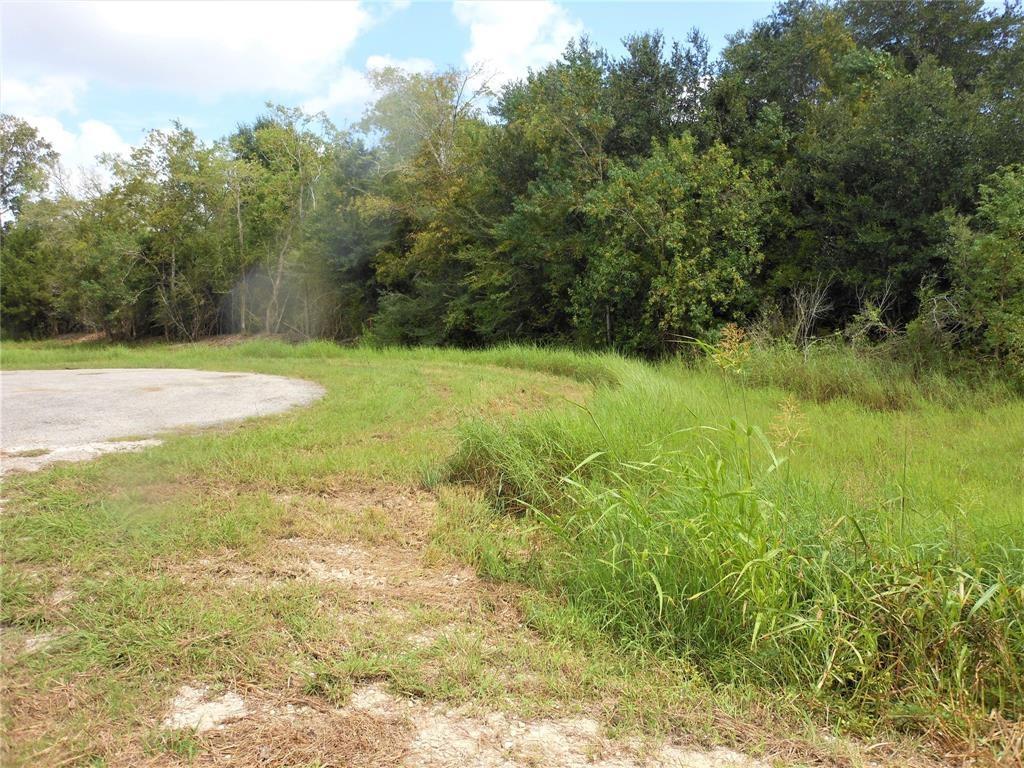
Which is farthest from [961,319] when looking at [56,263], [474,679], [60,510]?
[56,263]

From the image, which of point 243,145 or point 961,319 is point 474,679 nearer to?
point 961,319

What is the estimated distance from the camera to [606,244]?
53.2 ft

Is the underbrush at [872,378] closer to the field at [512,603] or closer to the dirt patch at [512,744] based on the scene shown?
the field at [512,603]

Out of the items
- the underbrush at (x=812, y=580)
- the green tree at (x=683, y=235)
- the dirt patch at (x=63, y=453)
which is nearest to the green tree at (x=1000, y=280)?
the green tree at (x=683, y=235)

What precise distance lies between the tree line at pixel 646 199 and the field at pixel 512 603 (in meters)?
3.36

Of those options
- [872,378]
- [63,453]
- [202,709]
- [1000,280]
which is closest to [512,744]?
[202,709]

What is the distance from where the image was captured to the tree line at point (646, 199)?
12273mm

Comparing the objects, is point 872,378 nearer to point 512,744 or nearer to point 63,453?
point 512,744

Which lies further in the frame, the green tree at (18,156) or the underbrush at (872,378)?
the underbrush at (872,378)

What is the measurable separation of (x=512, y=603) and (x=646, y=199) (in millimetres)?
12952

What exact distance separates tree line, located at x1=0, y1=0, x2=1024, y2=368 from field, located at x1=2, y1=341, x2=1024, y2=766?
11.0 ft

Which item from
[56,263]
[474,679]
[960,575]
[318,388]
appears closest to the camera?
[474,679]

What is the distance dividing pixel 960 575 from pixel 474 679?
201cm

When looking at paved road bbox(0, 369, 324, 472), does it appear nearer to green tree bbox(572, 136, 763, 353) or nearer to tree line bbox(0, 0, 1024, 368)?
tree line bbox(0, 0, 1024, 368)
